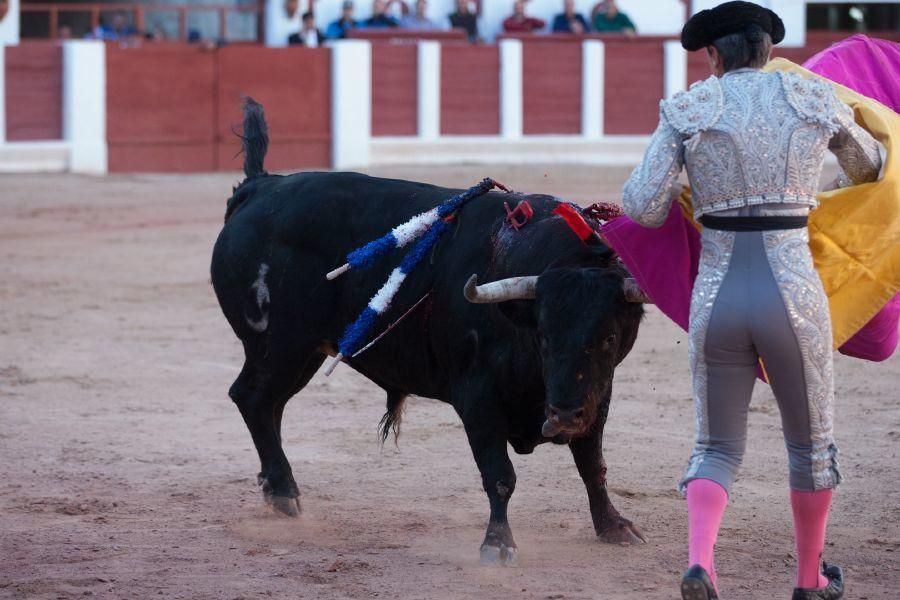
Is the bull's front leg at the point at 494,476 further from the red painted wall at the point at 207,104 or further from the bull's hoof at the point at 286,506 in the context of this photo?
the red painted wall at the point at 207,104

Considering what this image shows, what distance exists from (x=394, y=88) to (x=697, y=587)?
1217 centimetres

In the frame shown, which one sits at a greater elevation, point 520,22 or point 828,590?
point 520,22

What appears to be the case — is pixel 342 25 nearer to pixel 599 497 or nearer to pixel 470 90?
pixel 470 90

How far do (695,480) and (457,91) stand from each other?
40.0 ft

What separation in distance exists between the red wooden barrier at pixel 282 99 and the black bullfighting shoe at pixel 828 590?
36.7ft

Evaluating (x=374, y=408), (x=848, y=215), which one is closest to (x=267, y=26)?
(x=374, y=408)

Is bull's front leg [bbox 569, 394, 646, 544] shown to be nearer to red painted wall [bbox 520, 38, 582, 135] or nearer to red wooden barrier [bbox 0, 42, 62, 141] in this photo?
red wooden barrier [bbox 0, 42, 62, 141]

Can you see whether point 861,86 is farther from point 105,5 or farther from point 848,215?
point 105,5

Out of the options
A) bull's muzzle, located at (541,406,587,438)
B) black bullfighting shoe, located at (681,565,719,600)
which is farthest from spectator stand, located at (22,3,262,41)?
black bullfighting shoe, located at (681,565,719,600)

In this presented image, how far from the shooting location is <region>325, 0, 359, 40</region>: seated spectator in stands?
573 inches

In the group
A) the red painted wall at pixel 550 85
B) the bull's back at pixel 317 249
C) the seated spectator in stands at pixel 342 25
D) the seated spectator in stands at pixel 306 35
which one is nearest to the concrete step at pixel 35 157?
the seated spectator in stands at pixel 306 35

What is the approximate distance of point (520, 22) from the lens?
50.0ft

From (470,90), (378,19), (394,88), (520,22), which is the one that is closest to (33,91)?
(394,88)

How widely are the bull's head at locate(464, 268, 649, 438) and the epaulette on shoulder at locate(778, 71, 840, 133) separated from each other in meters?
0.61
